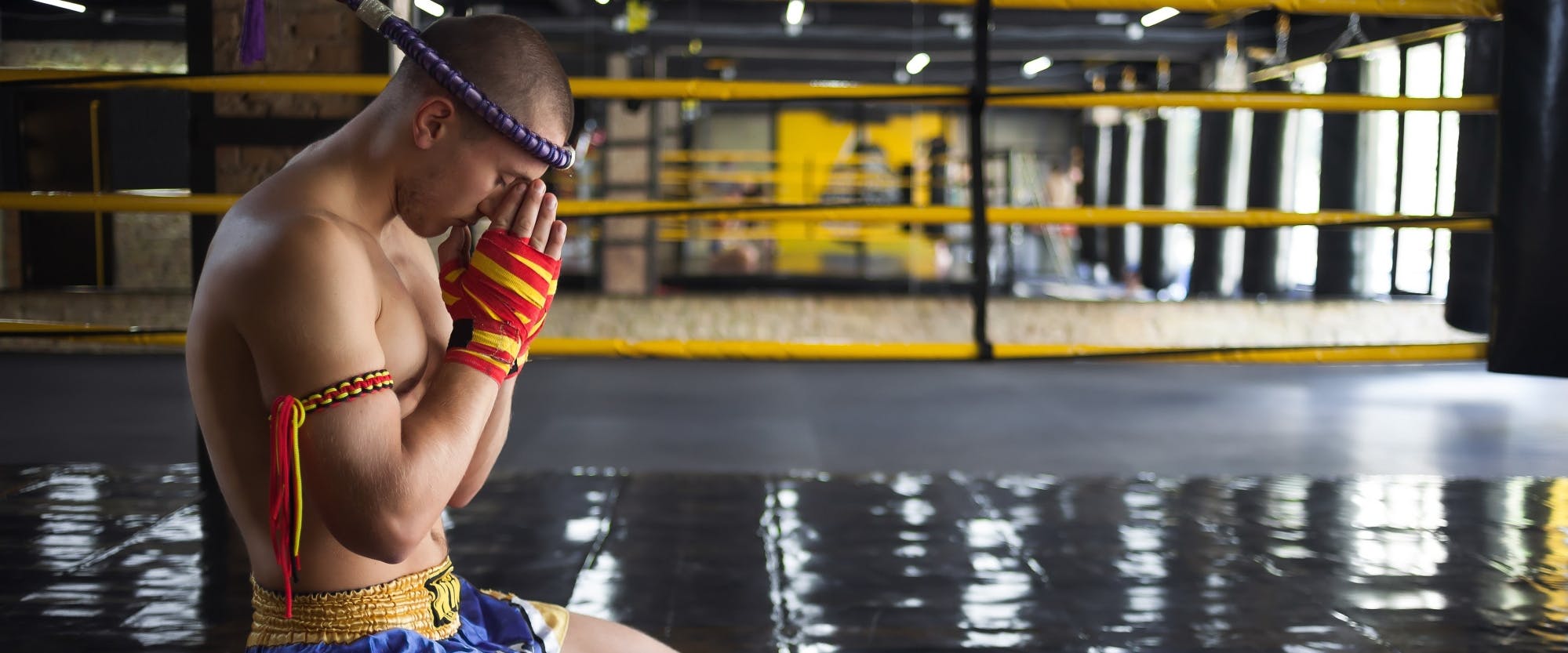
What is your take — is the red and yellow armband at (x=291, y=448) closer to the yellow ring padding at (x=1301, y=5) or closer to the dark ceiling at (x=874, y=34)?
the yellow ring padding at (x=1301, y=5)

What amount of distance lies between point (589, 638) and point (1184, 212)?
1.43 metres

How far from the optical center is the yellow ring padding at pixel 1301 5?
2084 millimetres

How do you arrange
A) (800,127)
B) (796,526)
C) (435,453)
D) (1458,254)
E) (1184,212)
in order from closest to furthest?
(435,453) → (1184,212) → (796,526) → (1458,254) → (800,127)

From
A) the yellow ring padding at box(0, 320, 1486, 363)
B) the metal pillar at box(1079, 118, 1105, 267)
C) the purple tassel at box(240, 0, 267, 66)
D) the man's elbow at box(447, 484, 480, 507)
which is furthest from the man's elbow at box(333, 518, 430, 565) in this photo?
the metal pillar at box(1079, 118, 1105, 267)

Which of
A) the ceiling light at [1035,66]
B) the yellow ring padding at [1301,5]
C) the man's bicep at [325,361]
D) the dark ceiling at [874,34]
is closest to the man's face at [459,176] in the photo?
the man's bicep at [325,361]

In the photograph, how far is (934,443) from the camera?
4.08m

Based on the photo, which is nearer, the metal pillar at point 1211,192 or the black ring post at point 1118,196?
the metal pillar at point 1211,192

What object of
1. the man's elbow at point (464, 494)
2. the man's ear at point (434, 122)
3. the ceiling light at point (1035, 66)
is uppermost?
the ceiling light at point (1035, 66)

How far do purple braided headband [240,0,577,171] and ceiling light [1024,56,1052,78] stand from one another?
14221mm

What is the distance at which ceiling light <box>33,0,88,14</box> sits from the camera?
5511mm

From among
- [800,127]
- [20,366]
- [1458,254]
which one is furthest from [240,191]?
[800,127]

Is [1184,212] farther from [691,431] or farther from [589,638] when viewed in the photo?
[691,431]

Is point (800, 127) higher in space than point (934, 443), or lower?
higher

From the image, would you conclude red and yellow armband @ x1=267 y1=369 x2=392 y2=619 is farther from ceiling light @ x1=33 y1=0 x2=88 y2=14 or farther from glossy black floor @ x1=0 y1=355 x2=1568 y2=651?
ceiling light @ x1=33 y1=0 x2=88 y2=14
